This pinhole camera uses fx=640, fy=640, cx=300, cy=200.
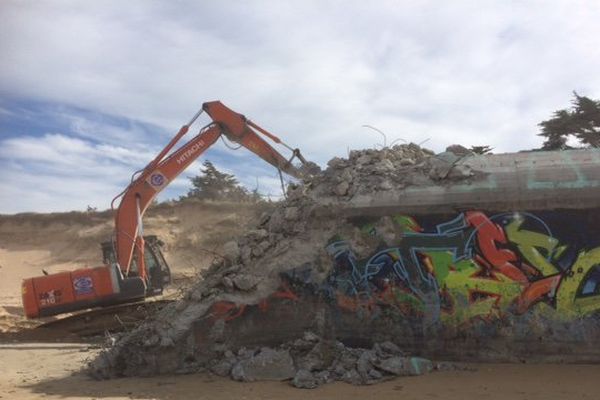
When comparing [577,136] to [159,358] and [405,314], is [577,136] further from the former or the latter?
[159,358]

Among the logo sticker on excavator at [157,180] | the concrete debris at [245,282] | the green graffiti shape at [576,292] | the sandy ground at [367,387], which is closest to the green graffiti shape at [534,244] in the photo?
the green graffiti shape at [576,292]

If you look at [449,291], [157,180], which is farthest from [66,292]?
[449,291]

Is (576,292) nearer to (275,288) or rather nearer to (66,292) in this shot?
(275,288)

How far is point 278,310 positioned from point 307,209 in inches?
66.6

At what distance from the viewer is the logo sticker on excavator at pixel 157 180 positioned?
1606 cm

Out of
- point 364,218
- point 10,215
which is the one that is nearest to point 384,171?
point 364,218

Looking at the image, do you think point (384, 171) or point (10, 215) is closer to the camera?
point (384, 171)

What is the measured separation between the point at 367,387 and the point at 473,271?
2.42 metres

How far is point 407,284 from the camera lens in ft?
31.6

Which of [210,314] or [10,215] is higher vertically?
[10,215]

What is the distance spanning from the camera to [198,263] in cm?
2989

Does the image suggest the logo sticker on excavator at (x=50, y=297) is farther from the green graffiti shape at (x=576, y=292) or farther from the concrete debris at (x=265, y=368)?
the green graffiti shape at (x=576, y=292)

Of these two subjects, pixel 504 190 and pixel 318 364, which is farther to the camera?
pixel 504 190

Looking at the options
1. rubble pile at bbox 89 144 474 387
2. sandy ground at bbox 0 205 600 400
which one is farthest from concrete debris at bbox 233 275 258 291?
sandy ground at bbox 0 205 600 400
